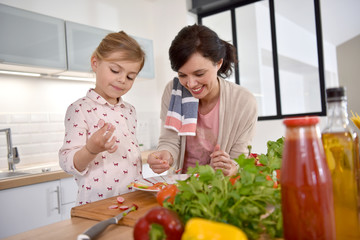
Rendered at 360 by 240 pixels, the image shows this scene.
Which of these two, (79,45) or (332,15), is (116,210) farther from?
(332,15)

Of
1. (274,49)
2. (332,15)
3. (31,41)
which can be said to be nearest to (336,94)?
(31,41)

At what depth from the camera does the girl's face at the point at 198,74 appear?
1.43m

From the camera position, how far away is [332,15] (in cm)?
369

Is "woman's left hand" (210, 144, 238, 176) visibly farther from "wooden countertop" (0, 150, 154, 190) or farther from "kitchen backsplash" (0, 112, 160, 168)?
"kitchen backsplash" (0, 112, 160, 168)

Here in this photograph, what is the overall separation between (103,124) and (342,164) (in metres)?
0.94

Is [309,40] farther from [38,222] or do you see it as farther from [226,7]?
[38,222]

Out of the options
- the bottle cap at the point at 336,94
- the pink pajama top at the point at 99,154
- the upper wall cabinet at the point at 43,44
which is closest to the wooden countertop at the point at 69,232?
the pink pajama top at the point at 99,154

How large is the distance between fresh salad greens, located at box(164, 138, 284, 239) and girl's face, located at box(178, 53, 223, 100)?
2.91 ft

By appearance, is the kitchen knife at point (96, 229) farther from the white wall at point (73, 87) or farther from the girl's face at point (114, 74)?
the white wall at point (73, 87)

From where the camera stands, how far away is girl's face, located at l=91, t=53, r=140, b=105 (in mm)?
1326

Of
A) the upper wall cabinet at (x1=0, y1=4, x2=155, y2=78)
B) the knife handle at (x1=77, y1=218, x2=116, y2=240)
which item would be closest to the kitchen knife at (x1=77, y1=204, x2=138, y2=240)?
the knife handle at (x1=77, y1=218, x2=116, y2=240)

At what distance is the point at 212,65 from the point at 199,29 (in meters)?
0.19

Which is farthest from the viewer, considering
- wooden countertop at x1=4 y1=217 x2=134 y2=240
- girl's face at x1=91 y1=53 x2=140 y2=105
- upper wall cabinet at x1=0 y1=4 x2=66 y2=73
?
upper wall cabinet at x1=0 y1=4 x2=66 y2=73

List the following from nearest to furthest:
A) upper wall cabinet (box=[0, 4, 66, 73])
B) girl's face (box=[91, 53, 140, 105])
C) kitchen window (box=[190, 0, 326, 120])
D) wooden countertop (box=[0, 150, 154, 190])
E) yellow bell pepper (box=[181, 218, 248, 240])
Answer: yellow bell pepper (box=[181, 218, 248, 240])
girl's face (box=[91, 53, 140, 105])
wooden countertop (box=[0, 150, 154, 190])
upper wall cabinet (box=[0, 4, 66, 73])
kitchen window (box=[190, 0, 326, 120])
